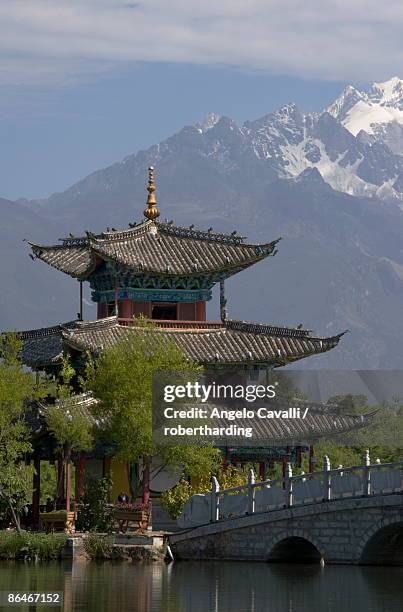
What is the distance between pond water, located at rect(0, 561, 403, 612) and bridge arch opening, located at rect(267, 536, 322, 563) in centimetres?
93

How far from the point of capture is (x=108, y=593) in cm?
4453

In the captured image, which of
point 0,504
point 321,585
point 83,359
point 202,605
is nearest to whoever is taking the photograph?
point 202,605

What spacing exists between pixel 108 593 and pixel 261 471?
21.5 meters

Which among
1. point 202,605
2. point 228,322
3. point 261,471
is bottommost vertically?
point 202,605

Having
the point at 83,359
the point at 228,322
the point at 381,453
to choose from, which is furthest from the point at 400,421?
the point at 83,359

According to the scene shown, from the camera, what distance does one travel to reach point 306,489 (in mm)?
53781

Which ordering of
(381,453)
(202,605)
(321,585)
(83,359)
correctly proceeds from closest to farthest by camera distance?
(202,605) < (321,585) < (83,359) < (381,453)

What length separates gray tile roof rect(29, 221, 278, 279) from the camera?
6638 centimetres

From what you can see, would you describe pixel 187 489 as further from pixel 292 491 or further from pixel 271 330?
pixel 271 330

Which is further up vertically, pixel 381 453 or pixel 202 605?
pixel 381 453

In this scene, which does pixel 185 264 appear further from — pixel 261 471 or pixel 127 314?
pixel 261 471

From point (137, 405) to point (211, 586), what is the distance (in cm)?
1147

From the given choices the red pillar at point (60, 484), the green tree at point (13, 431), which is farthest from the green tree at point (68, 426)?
the green tree at point (13, 431)

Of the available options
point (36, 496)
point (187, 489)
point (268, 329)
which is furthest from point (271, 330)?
point (36, 496)
